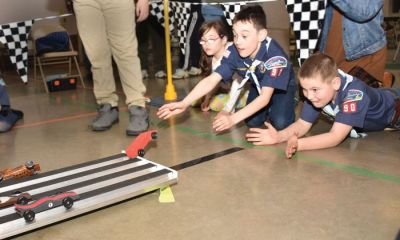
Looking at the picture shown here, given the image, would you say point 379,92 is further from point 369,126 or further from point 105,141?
point 105,141

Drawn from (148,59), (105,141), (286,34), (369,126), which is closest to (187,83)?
(148,59)

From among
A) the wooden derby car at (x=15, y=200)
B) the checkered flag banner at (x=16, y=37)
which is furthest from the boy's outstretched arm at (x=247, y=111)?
the checkered flag banner at (x=16, y=37)

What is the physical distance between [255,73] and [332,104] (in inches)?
15.9

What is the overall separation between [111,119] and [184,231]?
1.30 m

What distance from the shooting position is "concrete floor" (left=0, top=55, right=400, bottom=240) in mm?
1152

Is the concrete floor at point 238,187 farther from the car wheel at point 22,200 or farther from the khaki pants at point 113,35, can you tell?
the khaki pants at point 113,35

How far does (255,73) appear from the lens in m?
2.02

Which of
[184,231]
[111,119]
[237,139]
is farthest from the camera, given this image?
[111,119]

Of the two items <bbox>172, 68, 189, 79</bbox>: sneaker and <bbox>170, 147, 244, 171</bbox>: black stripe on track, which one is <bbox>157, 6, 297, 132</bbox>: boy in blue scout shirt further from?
<bbox>172, 68, 189, 79</bbox>: sneaker

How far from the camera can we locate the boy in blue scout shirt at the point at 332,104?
5.55 ft

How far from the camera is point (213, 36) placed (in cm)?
248

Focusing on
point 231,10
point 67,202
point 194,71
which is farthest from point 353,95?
point 194,71

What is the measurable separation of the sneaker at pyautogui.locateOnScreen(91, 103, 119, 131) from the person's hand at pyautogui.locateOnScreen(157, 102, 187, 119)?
0.54 metres

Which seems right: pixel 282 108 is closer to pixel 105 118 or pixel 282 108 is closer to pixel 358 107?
pixel 358 107
